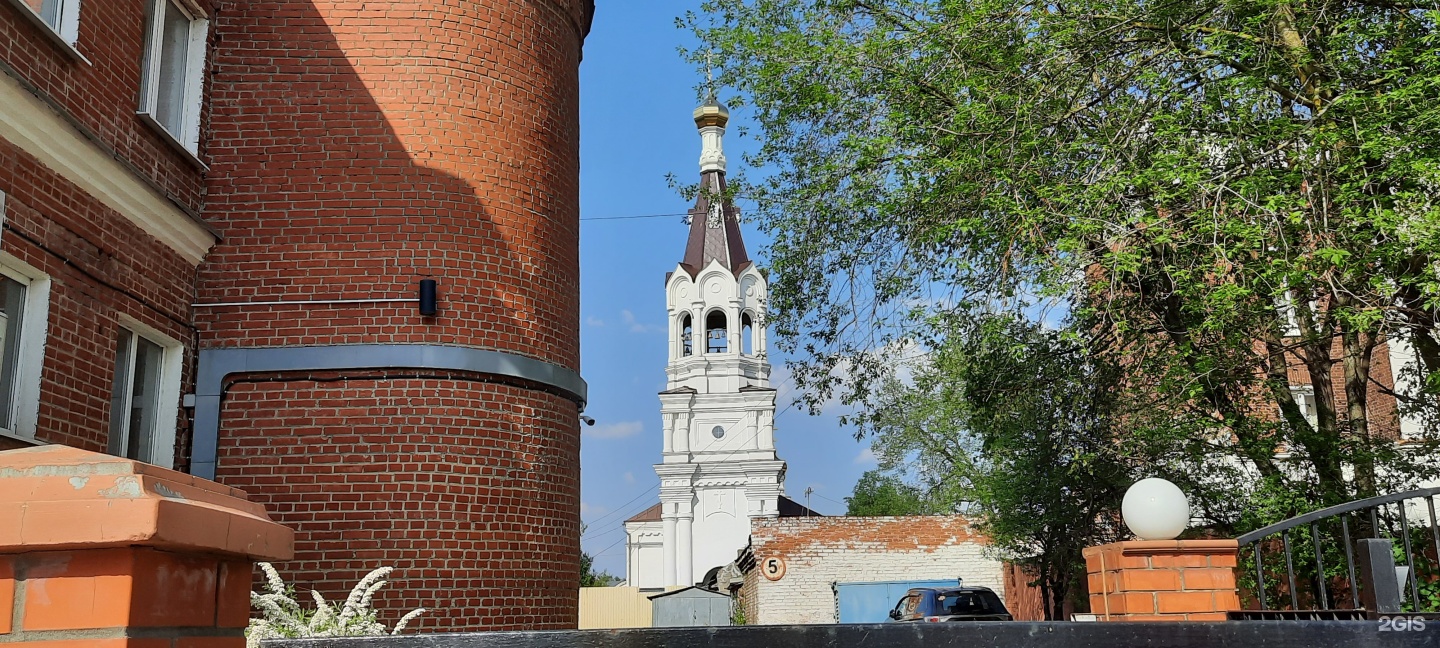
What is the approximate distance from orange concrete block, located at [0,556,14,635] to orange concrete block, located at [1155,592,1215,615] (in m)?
6.24

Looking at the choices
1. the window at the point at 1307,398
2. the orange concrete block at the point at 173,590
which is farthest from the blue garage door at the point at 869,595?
the orange concrete block at the point at 173,590

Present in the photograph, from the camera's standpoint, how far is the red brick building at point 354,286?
879 centimetres

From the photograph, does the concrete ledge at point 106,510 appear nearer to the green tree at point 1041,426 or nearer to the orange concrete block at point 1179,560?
the orange concrete block at point 1179,560

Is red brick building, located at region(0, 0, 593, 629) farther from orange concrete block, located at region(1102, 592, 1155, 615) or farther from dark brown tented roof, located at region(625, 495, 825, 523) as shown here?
dark brown tented roof, located at region(625, 495, 825, 523)

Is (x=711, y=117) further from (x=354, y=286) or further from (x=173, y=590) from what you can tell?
(x=173, y=590)

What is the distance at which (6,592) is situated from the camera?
202 cm

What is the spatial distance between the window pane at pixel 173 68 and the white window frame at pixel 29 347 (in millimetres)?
2278

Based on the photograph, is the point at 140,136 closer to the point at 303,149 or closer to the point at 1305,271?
the point at 303,149

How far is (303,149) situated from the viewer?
9.55 m

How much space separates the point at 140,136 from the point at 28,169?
143cm

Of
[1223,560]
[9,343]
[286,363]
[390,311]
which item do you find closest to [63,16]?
[9,343]

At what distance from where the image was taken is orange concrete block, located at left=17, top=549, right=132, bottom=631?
6.56ft

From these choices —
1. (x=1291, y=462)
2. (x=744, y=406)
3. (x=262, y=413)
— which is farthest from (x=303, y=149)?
(x=744, y=406)

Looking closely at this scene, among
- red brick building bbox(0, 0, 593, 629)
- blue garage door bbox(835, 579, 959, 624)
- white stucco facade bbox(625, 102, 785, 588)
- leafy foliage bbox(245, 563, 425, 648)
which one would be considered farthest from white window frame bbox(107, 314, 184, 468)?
white stucco facade bbox(625, 102, 785, 588)
